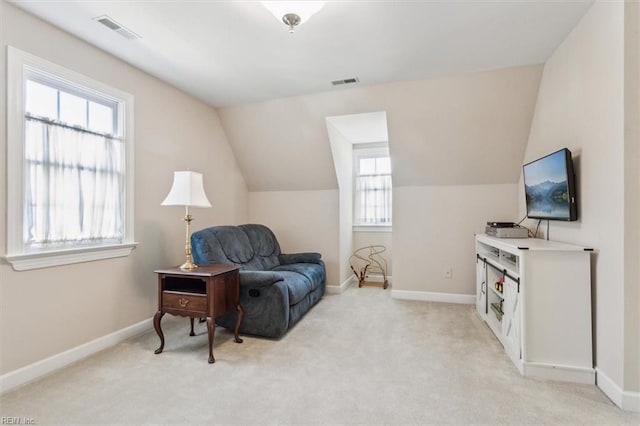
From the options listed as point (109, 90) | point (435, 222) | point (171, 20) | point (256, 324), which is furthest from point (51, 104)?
point (435, 222)

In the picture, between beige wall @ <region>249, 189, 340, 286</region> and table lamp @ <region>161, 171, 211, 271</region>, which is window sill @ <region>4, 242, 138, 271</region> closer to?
table lamp @ <region>161, 171, 211, 271</region>

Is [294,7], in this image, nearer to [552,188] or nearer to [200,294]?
[200,294]

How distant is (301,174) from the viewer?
175 inches

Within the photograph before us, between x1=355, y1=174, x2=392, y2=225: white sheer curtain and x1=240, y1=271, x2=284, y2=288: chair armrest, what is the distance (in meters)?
2.71

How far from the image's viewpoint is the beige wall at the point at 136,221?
205cm

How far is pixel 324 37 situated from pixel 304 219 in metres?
2.68

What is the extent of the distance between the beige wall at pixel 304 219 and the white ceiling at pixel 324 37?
180 cm

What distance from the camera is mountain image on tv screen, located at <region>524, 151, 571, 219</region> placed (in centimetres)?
232

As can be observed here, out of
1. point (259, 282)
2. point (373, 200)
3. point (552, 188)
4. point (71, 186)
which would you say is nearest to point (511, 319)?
point (552, 188)

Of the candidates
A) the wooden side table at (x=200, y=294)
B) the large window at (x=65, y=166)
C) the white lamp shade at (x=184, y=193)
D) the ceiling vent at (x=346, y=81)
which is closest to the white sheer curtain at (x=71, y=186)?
→ the large window at (x=65, y=166)

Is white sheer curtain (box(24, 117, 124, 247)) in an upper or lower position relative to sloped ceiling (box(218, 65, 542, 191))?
lower

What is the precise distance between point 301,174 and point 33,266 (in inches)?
119

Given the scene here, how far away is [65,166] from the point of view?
2340 millimetres

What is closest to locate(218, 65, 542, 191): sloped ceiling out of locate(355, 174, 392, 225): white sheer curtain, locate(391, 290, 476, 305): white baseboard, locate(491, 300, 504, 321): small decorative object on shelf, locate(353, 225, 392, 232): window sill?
locate(355, 174, 392, 225): white sheer curtain
